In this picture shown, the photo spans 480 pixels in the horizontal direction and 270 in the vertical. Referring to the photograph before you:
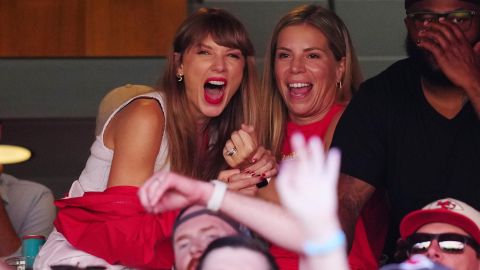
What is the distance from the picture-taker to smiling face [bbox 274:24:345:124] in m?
4.37

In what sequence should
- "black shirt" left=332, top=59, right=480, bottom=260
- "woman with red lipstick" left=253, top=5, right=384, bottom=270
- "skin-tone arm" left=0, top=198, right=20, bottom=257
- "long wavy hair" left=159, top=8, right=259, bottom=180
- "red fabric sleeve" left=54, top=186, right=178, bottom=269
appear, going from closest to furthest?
"red fabric sleeve" left=54, top=186, right=178, bottom=269 < "black shirt" left=332, top=59, right=480, bottom=260 < "long wavy hair" left=159, top=8, right=259, bottom=180 < "woman with red lipstick" left=253, top=5, right=384, bottom=270 < "skin-tone arm" left=0, top=198, right=20, bottom=257

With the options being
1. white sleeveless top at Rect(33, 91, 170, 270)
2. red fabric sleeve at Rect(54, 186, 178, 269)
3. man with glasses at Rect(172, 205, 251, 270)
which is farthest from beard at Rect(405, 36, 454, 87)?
man with glasses at Rect(172, 205, 251, 270)

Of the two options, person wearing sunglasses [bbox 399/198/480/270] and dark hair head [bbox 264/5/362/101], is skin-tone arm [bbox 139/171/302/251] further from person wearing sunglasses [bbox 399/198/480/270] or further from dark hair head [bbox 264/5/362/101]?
dark hair head [bbox 264/5/362/101]

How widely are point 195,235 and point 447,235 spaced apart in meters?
0.85

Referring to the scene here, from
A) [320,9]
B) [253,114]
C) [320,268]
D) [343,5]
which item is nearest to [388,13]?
[343,5]

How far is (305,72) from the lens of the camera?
4.38 meters

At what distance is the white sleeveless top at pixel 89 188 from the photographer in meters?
3.65

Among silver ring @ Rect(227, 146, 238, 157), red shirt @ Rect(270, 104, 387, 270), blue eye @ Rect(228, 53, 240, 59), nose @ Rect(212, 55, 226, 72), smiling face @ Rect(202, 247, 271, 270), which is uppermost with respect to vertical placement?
blue eye @ Rect(228, 53, 240, 59)

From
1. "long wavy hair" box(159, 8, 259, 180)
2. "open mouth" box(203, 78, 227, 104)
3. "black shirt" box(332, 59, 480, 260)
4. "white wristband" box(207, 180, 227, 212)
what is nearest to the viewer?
"white wristband" box(207, 180, 227, 212)

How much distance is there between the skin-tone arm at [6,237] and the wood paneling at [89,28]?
1.05 m

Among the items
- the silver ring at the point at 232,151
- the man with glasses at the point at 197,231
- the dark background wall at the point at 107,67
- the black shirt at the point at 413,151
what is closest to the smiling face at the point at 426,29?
the black shirt at the point at 413,151

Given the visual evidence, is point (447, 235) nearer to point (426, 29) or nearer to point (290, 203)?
point (426, 29)

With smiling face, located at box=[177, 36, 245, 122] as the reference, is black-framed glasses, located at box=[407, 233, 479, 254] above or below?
below

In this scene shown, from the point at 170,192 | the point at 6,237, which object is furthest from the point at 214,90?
the point at 170,192
